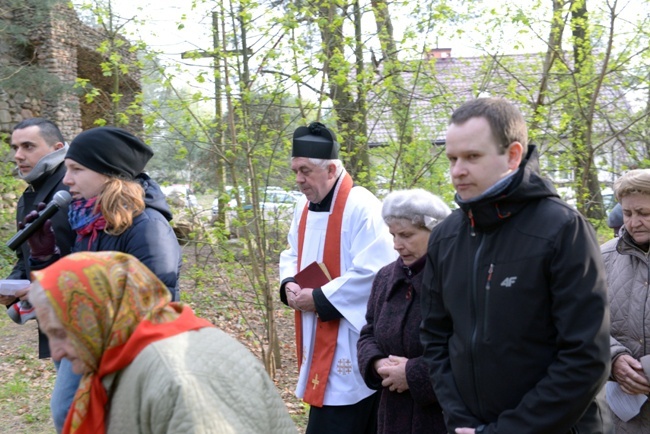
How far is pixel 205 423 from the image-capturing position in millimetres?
1993

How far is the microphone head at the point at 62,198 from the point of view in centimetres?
389

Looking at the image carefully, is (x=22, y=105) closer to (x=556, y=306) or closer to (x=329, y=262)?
(x=329, y=262)

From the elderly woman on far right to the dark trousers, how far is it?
4.30 feet

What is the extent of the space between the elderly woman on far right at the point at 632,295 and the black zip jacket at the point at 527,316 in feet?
1.98

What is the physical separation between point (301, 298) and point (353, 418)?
2.43 ft

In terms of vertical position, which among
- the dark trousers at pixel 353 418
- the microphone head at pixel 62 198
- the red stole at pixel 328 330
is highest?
the microphone head at pixel 62 198

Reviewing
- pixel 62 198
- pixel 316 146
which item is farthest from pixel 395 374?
pixel 62 198

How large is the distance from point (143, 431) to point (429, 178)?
538cm

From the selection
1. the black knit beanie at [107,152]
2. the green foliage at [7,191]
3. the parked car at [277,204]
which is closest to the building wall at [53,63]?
the green foliage at [7,191]

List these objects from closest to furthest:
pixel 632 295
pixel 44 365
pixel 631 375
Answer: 1. pixel 631 375
2. pixel 632 295
3. pixel 44 365

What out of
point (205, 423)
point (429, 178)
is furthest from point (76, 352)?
point (429, 178)

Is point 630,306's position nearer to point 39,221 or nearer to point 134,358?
point 134,358

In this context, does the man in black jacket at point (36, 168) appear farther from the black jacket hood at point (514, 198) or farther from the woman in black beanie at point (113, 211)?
the black jacket hood at point (514, 198)

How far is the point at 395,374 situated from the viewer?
331 centimetres
